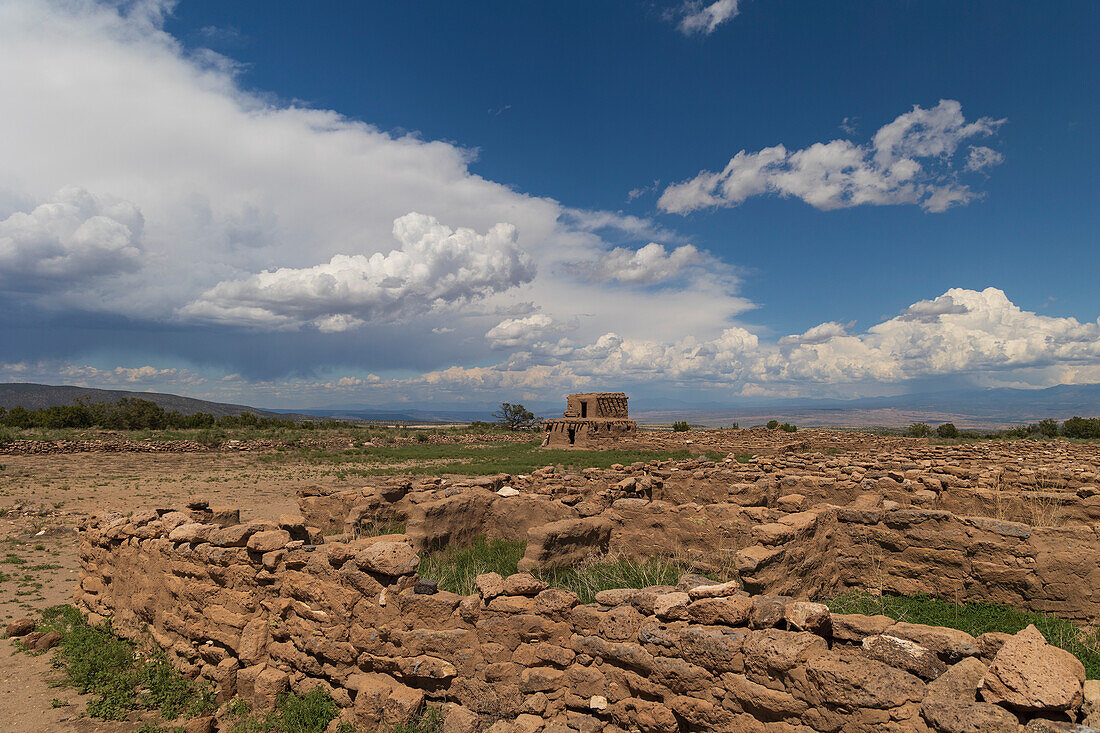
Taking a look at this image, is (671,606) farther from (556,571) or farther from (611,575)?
(556,571)

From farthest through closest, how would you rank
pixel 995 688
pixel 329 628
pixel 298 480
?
pixel 298 480
pixel 329 628
pixel 995 688

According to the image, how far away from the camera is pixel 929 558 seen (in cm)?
659

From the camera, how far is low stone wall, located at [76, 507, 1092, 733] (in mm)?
3174

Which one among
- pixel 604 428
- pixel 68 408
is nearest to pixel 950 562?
pixel 604 428

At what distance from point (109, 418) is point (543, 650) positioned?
61.8m

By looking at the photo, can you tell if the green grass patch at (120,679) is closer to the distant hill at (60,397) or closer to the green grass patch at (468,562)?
the green grass patch at (468,562)

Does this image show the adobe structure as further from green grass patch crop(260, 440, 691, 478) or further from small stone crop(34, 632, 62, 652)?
small stone crop(34, 632, 62, 652)

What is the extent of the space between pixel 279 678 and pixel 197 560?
2.07 meters

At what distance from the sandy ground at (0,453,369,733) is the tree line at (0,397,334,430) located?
2147 centimetres

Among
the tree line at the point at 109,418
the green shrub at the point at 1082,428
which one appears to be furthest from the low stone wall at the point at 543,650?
A: the green shrub at the point at 1082,428

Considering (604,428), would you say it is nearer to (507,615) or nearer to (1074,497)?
(1074,497)

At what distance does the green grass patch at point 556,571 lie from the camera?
6090 mm

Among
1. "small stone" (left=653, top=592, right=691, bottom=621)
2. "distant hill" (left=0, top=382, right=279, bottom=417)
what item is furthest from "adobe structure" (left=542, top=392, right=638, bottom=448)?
"distant hill" (left=0, top=382, right=279, bottom=417)

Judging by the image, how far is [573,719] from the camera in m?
4.41
